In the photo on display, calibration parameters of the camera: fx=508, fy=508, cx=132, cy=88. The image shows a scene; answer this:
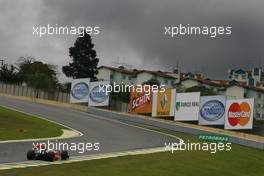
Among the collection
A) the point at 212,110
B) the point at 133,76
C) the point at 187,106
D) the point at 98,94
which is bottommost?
the point at 212,110

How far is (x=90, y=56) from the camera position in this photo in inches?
4724

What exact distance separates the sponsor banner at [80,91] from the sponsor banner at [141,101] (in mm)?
7157

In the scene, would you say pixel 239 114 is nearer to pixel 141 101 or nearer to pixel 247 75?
pixel 141 101

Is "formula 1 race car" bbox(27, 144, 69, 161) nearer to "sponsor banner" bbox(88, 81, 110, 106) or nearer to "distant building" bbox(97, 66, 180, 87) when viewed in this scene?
"sponsor banner" bbox(88, 81, 110, 106)

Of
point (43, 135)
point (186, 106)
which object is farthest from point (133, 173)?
point (186, 106)

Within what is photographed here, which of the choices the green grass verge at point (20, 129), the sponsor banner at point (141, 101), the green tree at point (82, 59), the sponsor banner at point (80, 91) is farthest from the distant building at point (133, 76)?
the green grass verge at point (20, 129)

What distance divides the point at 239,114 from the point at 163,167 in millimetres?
32906

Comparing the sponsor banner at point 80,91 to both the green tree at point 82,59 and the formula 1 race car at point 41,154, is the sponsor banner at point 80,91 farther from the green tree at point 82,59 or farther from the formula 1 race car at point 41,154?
the formula 1 race car at point 41,154

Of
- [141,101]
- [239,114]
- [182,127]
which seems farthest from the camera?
[141,101]

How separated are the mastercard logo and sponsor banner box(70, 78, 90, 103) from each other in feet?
77.1

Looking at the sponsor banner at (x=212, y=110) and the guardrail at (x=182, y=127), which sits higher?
the sponsor banner at (x=212, y=110)

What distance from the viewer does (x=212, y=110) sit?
56.7m

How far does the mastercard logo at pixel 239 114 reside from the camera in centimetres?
5200

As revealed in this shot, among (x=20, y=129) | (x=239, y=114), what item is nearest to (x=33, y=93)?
(x=239, y=114)
